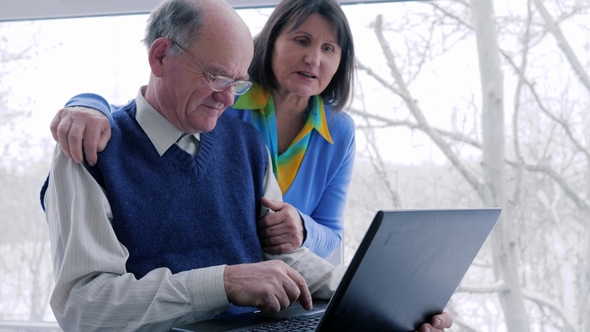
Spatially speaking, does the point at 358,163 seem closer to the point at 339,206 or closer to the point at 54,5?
the point at 339,206

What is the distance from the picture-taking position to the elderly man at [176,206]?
46.1 inches

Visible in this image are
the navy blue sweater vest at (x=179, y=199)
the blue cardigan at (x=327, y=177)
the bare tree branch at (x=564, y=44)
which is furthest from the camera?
the bare tree branch at (x=564, y=44)

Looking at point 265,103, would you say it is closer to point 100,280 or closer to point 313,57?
point 313,57

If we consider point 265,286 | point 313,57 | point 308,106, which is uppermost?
point 313,57

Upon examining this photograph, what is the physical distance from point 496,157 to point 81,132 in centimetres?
164

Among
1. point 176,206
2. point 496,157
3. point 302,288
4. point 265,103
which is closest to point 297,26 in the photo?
point 265,103

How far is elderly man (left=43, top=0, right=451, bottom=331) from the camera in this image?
1171mm

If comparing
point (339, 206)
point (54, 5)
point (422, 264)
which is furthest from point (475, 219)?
point (54, 5)

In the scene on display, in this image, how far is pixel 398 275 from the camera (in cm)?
103

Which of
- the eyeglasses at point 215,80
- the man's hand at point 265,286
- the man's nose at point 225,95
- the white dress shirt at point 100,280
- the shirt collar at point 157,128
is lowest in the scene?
the white dress shirt at point 100,280

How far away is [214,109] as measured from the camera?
1451 millimetres

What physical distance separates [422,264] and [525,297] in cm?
154

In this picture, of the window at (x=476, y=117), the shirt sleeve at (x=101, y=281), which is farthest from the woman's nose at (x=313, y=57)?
the shirt sleeve at (x=101, y=281)

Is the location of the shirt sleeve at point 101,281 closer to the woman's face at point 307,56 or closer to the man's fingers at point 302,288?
the man's fingers at point 302,288
